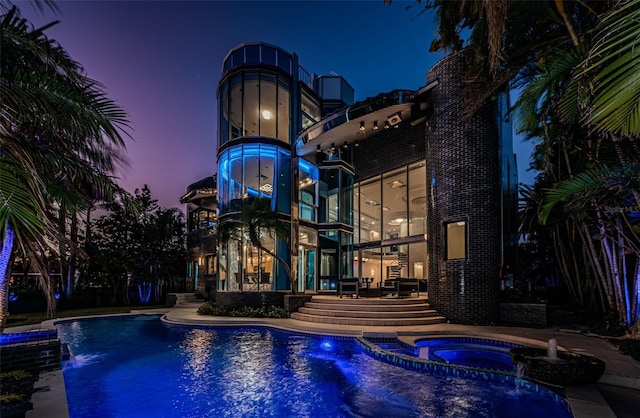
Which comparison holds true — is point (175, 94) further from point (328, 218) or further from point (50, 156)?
point (50, 156)

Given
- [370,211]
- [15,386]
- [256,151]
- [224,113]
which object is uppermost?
[224,113]

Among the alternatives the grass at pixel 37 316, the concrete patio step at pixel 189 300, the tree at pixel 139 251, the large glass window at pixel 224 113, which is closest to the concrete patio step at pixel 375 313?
the large glass window at pixel 224 113

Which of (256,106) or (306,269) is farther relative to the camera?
(306,269)

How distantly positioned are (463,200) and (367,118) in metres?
4.76

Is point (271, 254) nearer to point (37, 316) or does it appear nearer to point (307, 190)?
point (307, 190)

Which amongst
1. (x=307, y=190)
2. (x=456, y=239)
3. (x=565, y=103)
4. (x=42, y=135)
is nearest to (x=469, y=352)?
(x=456, y=239)

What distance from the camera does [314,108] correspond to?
58.7 ft

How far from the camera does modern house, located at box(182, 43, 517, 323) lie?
35.6 feet

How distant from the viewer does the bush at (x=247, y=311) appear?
1264 cm

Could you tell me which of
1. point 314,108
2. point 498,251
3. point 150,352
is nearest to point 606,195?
point 498,251

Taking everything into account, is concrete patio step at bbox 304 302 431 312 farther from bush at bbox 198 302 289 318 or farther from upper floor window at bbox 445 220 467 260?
bush at bbox 198 302 289 318

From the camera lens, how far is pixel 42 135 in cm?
420

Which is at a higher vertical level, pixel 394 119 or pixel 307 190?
pixel 394 119

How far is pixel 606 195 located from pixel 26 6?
8942 mm
